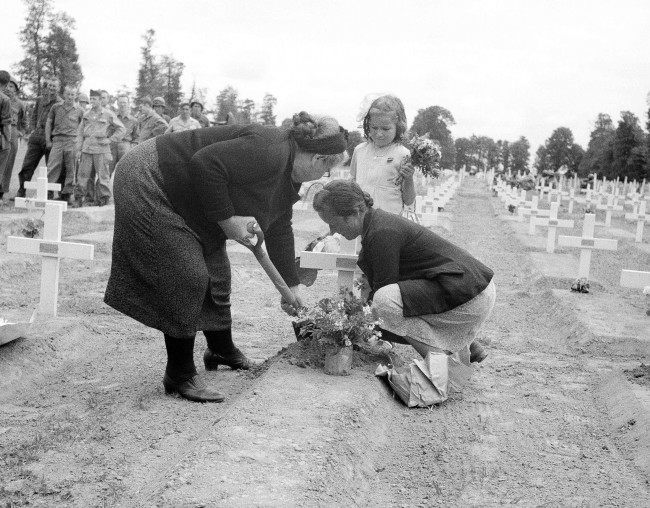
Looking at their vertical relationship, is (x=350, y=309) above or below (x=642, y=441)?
above

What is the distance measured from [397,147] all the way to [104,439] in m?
2.87

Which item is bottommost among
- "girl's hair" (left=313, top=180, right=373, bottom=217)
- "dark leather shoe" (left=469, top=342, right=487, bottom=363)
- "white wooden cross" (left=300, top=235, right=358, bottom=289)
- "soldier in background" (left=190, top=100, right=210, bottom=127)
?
"dark leather shoe" (left=469, top=342, right=487, bottom=363)

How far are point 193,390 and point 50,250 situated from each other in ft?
7.25

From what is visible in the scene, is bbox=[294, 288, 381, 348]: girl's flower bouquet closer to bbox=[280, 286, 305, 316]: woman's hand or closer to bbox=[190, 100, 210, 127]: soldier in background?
bbox=[280, 286, 305, 316]: woman's hand

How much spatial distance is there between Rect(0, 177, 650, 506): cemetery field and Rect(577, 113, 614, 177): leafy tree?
5321cm

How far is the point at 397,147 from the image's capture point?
5.81 meters

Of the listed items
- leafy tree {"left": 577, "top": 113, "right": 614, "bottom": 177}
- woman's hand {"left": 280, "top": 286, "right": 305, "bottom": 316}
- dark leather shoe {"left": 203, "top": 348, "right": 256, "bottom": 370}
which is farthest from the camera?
leafy tree {"left": 577, "top": 113, "right": 614, "bottom": 177}

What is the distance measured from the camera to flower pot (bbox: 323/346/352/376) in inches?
191

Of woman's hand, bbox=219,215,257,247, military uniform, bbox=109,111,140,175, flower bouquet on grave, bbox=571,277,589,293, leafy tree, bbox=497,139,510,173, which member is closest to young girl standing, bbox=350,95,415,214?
woman's hand, bbox=219,215,257,247

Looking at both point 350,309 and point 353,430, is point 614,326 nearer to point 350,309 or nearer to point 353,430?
point 350,309

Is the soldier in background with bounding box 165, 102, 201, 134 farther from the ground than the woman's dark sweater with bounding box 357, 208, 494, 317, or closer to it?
farther from the ground

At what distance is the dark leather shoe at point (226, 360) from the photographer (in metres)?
5.18

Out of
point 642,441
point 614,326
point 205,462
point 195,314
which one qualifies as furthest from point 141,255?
point 614,326

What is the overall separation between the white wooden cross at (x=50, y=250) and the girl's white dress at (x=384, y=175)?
6.54 feet
